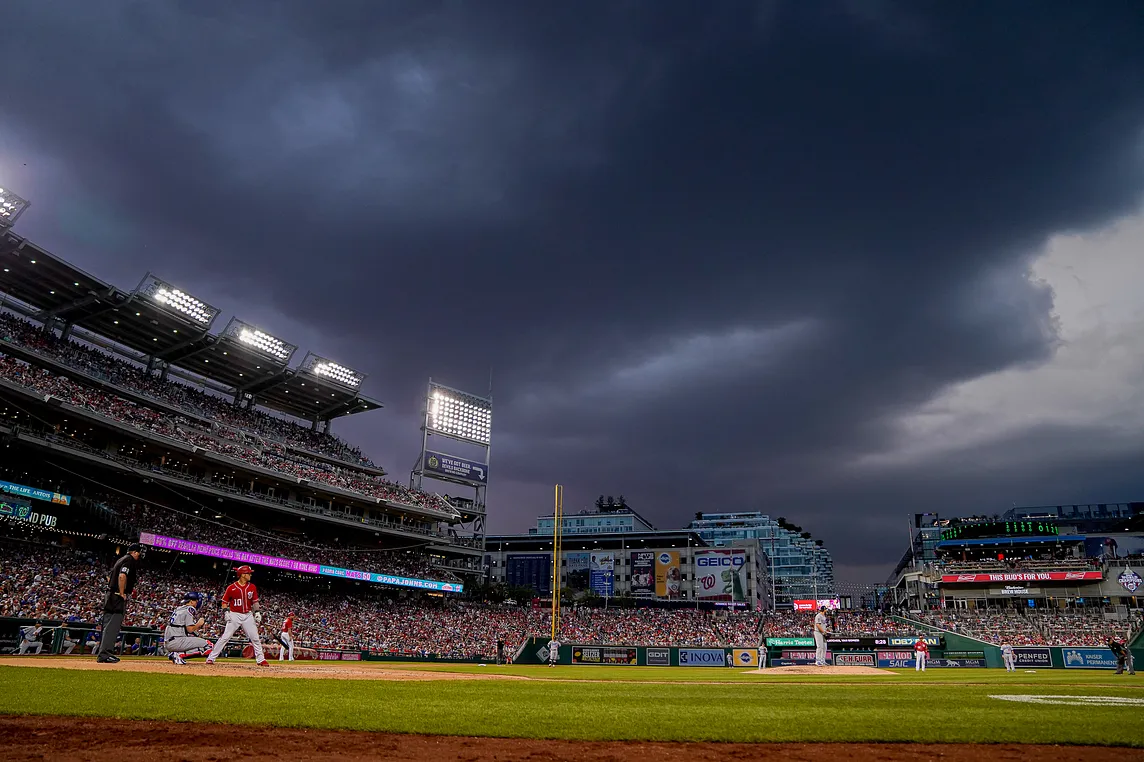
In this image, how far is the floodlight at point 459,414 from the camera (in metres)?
67.8

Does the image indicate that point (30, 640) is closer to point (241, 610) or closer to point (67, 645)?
point (67, 645)

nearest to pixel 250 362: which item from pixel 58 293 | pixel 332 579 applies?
pixel 58 293

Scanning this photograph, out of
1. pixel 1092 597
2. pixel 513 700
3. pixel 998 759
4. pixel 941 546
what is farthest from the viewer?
pixel 941 546

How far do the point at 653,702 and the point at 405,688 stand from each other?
15.6 feet

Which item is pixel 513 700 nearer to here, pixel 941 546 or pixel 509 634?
pixel 509 634

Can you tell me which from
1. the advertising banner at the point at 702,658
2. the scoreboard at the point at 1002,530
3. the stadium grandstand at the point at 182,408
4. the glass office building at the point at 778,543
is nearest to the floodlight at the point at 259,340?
the stadium grandstand at the point at 182,408

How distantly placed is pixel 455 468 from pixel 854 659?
38.8 meters

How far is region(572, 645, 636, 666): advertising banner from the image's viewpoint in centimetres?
5102

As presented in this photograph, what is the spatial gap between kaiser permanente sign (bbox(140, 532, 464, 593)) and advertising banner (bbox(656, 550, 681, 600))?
1161 inches

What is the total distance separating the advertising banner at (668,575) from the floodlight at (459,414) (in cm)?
2855

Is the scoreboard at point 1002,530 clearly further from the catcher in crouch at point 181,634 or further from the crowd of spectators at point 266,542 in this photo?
the catcher in crouch at point 181,634

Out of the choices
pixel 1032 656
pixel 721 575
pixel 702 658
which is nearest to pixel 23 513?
pixel 702 658

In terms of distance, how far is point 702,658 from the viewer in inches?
1981

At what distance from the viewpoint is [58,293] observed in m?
44.4
